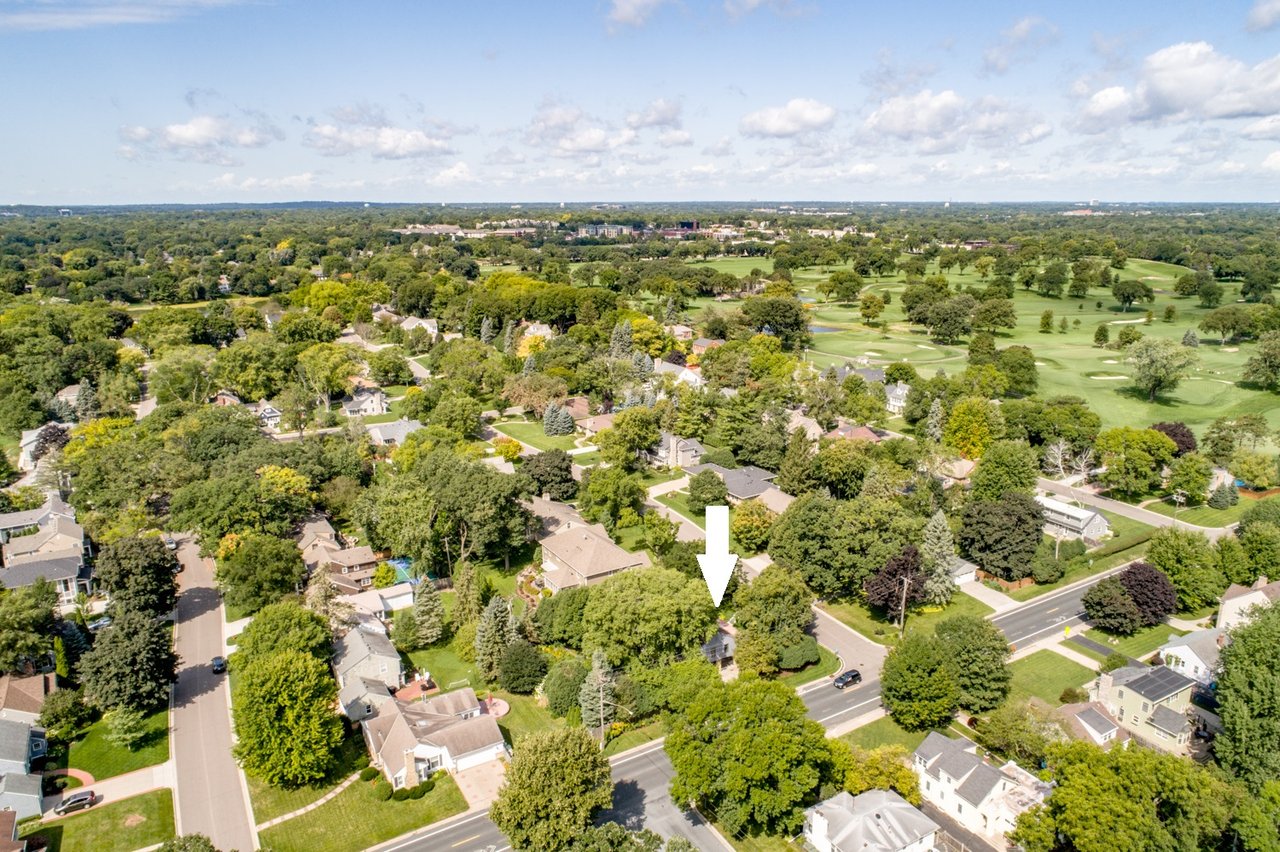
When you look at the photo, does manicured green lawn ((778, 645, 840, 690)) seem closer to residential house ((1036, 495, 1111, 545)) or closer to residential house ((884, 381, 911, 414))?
residential house ((1036, 495, 1111, 545))

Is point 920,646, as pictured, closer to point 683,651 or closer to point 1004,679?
point 1004,679

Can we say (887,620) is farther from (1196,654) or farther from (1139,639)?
(1196,654)

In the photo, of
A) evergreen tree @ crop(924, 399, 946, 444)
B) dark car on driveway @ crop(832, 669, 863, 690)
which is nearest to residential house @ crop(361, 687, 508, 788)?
dark car on driveway @ crop(832, 669, 863, 690)

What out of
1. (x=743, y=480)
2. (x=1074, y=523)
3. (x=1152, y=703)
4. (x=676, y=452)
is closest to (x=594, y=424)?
(x=676, y=452)

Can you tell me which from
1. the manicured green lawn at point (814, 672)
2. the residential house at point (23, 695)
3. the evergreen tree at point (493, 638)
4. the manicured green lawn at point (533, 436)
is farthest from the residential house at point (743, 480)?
the residential house at point (23, 695)

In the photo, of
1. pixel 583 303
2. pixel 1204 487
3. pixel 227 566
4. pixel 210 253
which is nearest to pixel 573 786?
pixel 227 566

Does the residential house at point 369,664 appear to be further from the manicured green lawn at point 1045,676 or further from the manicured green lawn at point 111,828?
the manicured green lawn at point 1045,676
